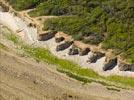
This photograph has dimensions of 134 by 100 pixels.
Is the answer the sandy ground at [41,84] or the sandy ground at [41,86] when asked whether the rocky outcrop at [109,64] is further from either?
the sandy ground at [41,86]

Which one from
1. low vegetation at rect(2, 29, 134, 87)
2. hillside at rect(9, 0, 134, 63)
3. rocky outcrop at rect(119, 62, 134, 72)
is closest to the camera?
low vegetation at rect(2, 29, 134, 87)

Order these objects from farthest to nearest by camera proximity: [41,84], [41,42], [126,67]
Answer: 1. [41,42]
2. [126,67]
3. [41,84]

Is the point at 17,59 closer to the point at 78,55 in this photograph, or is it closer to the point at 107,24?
the point at 78,55

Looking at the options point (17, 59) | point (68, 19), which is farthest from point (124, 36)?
point (17, 59)

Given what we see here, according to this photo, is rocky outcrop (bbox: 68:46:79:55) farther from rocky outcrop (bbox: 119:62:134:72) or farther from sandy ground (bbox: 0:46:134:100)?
rocky outcrop (bbox: 119:62:134:72)

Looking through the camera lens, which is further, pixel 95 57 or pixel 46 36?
pixel 46 36

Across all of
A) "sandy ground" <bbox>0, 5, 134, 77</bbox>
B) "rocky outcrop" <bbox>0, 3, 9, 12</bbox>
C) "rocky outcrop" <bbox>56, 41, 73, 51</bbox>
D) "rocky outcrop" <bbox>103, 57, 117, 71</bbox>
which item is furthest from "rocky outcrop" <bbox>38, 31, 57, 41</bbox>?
"rocky outcrop" <bbox>103, 57, 117, 71</bbox>

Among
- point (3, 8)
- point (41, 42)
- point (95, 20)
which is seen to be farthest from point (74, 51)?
point (3, 8)

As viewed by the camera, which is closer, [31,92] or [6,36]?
[31,92]

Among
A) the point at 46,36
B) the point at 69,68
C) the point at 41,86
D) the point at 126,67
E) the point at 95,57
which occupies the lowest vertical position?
the point at 41,86

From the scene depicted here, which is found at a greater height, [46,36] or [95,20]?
[95,20]

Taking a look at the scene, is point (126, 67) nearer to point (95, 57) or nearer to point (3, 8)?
point (95, 57)
